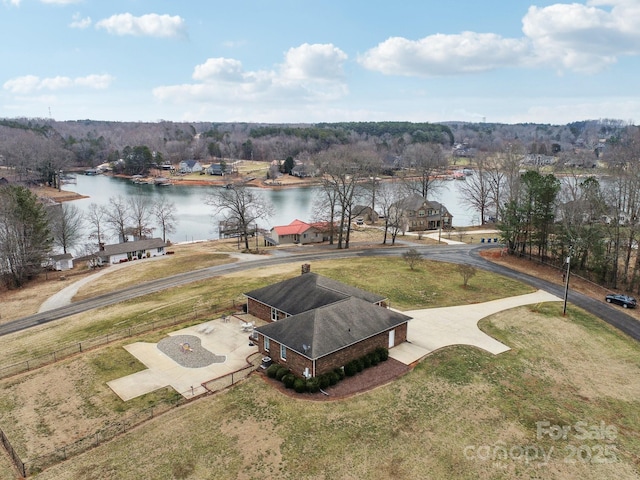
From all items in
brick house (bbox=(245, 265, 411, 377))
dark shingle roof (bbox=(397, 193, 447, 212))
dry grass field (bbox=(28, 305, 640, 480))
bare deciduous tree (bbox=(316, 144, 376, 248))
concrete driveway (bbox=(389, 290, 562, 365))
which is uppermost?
bare deciduous tree (bbox=(316, 144, 376, 248))

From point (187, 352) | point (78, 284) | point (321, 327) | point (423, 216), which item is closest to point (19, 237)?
point (78, 284)

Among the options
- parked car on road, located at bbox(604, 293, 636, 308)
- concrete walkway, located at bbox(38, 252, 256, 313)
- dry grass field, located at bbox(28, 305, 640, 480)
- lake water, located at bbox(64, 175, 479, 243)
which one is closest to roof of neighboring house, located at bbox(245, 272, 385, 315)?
dry grass field, located at bbox(28, 305, 640, 480)

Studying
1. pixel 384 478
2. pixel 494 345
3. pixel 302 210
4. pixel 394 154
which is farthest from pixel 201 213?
pixel 394 154

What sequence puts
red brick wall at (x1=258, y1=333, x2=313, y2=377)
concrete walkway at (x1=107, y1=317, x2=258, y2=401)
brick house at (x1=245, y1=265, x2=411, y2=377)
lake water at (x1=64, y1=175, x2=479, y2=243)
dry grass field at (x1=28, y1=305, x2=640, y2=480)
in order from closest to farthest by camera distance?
dry grass field at (x1=28, y1=305, x2=640, y2=480) → concrete walkway at (x1=107, y1=317, x2=258, y2=401) → red brick wall at (x1=258, y1=333, x2=313, y2=377) → brick house at (x1=245, y1=265, x2=411, y2=377) → lake water at (x1=64, y1=175, x2=479, y2=243)

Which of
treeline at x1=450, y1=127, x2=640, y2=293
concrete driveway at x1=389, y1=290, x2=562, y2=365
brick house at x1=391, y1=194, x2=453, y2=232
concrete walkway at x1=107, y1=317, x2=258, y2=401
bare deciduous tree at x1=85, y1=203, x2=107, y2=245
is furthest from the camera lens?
brick house at x1=391, y1=194, x2=453, y2=232

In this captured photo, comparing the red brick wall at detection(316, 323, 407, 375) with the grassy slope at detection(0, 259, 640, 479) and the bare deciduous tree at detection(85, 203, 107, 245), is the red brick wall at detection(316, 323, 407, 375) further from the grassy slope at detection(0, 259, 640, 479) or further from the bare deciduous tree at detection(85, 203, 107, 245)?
the bare deciduous tree at detection(85, 203, 107, 245)

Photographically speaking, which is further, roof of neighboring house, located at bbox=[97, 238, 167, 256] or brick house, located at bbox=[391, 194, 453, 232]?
brick house, located at bbox=[391, 194, 453, 232]

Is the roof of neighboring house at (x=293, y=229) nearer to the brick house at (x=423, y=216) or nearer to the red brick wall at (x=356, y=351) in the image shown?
the brick house at (x=423, y=216)
